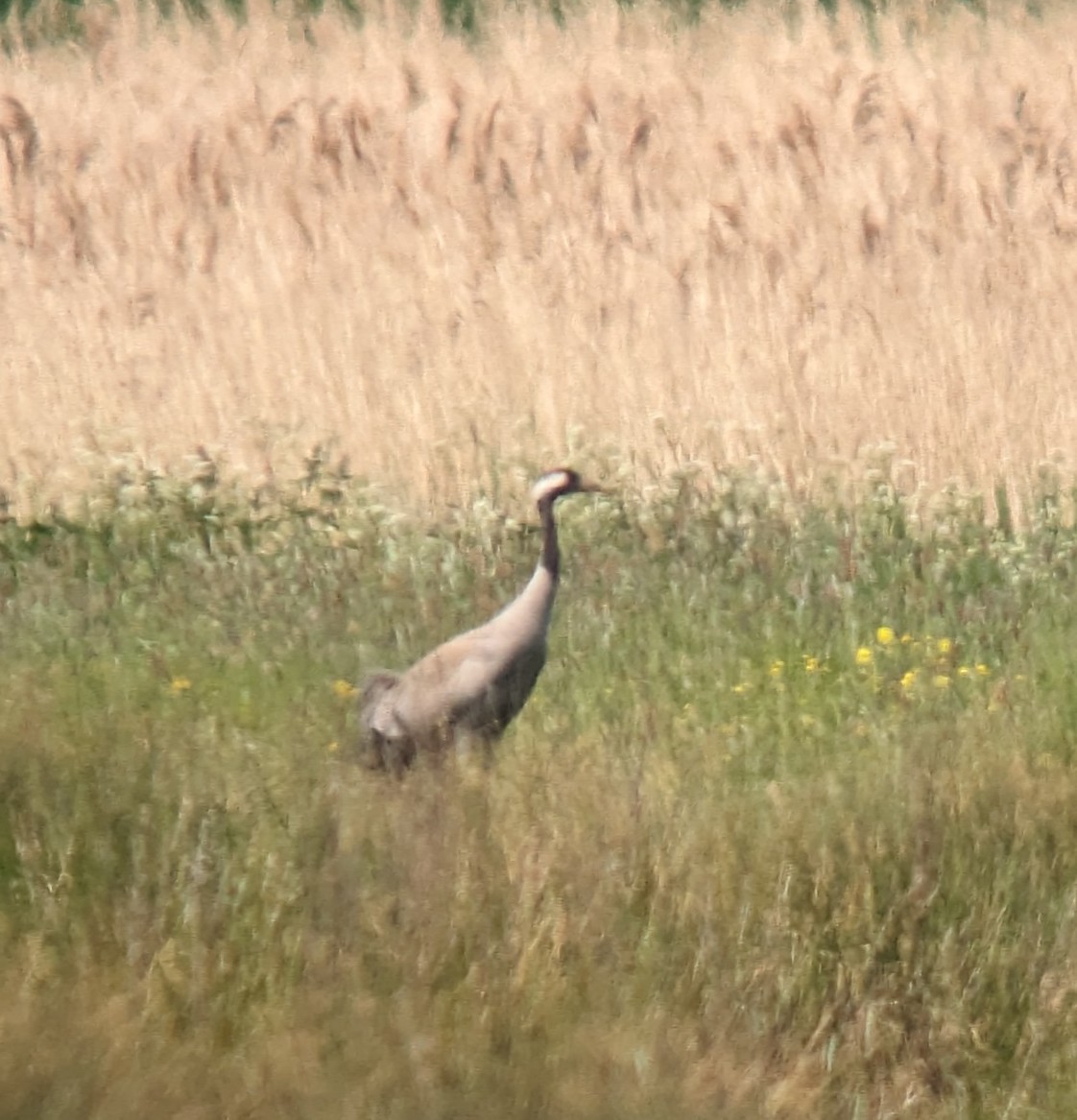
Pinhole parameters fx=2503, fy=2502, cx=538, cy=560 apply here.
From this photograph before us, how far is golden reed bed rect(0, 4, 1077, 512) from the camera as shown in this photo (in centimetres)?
1044

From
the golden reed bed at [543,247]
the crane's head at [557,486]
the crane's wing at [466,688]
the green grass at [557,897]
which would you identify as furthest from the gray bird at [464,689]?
the golden reed bed at [543,247]

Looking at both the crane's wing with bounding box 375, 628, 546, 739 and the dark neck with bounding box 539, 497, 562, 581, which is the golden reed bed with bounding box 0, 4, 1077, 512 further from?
the crane's wing with bounding box 375, 628, 546, 739

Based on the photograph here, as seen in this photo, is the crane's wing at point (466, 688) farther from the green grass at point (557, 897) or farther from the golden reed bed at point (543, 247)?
the golden reed bed at point (543, 247)

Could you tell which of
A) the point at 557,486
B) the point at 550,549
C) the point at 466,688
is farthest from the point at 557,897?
the point at 557,486

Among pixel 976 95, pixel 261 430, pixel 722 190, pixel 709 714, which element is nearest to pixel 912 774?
pixel 709 714

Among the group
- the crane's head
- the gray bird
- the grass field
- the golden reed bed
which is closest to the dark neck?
the gray bird

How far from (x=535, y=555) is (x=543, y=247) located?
197 inches

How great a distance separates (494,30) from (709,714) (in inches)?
402

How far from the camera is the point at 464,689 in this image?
6.64 m

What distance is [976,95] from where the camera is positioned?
575 inches

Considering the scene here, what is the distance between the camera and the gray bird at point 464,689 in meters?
6.58

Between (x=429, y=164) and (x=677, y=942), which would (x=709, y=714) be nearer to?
(x=677, y=942)

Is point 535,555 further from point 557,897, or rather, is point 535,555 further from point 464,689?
point 557,897

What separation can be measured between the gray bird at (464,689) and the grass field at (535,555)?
0.48 feet
